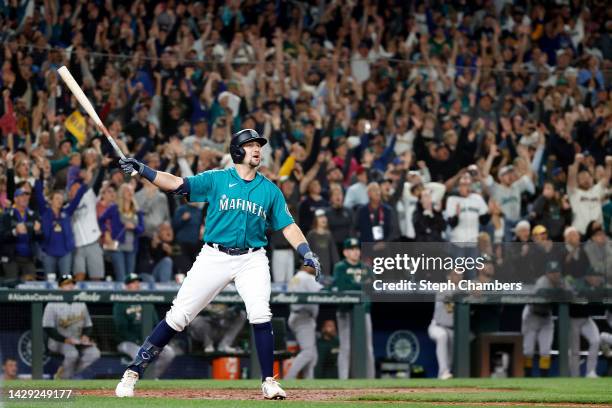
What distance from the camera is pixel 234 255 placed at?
8883 mm

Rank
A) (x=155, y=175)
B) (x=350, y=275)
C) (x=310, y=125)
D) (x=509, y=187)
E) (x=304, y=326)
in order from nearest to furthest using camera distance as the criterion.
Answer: (x=155, y=175), (x=304, y=326), (x=350, y=275), (x=509, y=187), (x=310, y=125)

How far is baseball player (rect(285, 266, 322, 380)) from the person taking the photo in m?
13.8

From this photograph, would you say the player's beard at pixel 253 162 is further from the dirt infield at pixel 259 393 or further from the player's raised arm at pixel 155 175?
the dirt infield at pixel 259 393

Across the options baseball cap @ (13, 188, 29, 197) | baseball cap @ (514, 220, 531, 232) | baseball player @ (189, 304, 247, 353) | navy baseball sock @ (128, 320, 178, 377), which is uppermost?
baseball cap @ (13, 188, 29, 197)

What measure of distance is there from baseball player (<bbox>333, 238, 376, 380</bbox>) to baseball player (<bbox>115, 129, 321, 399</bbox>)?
525 cm

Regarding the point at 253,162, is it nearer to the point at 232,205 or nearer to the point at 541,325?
the point at 232,205

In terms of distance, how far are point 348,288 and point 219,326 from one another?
1561mm

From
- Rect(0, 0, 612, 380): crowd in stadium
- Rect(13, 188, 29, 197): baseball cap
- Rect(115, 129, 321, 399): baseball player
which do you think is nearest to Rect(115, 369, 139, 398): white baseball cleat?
Rect(115, 129, 321, 399): baseball player

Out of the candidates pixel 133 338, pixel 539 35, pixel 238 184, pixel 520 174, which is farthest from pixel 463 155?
pixel 238 184

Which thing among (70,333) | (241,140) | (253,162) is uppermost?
(241,140)

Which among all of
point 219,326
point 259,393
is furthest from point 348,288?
point 259,393

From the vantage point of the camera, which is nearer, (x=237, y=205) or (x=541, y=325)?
(x=237, y=205)

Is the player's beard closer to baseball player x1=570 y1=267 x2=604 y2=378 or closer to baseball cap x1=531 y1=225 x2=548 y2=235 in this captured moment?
baseball player x1=570 y1=267 x2=604 y2=378

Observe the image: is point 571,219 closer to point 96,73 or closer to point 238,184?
point 96,73
